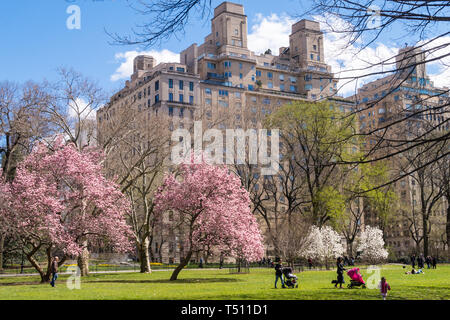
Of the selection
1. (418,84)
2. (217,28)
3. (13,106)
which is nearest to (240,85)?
(217,28)

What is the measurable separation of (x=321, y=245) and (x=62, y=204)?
80.0ft

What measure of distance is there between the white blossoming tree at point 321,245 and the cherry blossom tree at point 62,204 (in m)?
18.5

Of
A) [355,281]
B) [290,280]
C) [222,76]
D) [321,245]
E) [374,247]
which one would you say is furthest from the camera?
[222,76]

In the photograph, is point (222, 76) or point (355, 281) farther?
point (222, 76)

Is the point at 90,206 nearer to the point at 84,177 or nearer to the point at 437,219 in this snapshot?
the point at 84,177

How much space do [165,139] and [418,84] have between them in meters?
29.4

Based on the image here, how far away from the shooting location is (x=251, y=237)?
31484mm

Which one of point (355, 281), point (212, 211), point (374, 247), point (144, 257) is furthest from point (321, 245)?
point (355, 281)

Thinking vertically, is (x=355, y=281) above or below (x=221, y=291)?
above

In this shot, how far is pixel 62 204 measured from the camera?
3103 centimetres

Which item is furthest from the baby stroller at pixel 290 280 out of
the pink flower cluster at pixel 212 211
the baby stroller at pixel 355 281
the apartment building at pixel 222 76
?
the apartment building at pixel 222 76

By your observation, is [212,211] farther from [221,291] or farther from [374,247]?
[374,247]

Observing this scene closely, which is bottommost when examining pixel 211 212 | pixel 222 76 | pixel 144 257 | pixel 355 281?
pixel 355 281

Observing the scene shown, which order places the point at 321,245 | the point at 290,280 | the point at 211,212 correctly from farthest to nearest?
the point at 321,245 < the point at 211,212 < the point at 290,280
